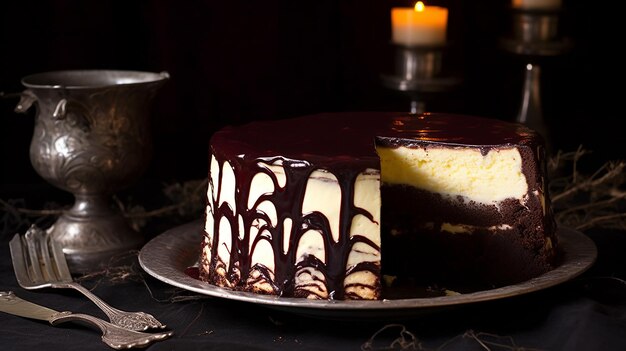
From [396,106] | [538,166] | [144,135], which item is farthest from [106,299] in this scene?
[396,106]

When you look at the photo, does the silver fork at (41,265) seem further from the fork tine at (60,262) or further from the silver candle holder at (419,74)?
the silver candle holder at (419,74)

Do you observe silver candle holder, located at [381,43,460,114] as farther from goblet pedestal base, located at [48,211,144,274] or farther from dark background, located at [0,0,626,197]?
goblet pedestal base, located at [48,211,144,274]

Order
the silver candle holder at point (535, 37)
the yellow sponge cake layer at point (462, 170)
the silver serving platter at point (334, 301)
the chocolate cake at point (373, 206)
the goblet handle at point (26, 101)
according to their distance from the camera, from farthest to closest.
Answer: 1. the silver candle holder at point (535, 37)
2. the goblet handle at point (26, 101)
3. the yellow sponge cake layer at point (462, 170)
4. the chocolate cake at point (373, 206)
5. the silver serving platter at point (334, 301)

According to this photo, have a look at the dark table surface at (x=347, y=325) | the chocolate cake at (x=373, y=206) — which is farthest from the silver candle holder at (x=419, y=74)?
the dark table surface at (x=347, y=325)

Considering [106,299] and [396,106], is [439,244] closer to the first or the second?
[106,299]

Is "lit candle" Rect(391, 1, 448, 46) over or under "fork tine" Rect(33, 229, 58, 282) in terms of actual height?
over

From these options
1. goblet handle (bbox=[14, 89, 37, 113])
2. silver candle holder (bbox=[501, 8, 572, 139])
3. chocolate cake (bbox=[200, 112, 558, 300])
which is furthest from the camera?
silver candle holder (bbox=[501, 8, 572, 139])

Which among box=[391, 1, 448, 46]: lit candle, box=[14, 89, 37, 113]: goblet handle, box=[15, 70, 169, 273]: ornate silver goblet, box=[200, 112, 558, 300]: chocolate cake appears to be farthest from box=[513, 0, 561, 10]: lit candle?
box=[14, 89, 37, 113]: goblet handle

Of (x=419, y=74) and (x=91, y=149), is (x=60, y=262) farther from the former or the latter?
(x=419, y=74)
